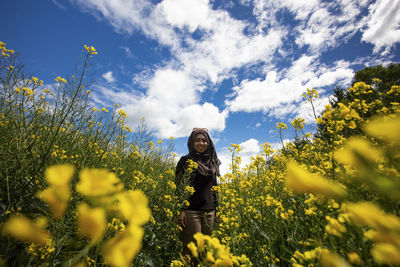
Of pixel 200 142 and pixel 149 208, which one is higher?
pixel 200 142

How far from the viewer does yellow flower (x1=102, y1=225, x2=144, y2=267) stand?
0.26m

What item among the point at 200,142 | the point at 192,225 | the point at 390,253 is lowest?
the point at 390,253

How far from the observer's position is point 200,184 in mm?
3502

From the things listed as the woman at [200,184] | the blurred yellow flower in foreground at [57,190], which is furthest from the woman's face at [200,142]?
the blurred yellow flower in foreground at [57,190]

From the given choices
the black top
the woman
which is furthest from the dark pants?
the black top

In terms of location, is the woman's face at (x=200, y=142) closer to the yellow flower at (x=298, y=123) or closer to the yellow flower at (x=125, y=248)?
the yellow flower at (x=298, y=123)

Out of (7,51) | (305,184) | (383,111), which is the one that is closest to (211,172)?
(383,111)

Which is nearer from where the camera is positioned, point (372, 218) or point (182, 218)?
A: point (372, 218)

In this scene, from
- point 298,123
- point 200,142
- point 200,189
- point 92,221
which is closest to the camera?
point 92,221

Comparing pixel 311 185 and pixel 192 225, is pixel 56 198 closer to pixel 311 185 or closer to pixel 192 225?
pixel 311 185

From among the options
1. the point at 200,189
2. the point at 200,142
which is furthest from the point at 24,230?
the point at 200,142

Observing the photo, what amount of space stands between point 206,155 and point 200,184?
593 millimetres

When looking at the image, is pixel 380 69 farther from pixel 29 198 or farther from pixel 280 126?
pixel 29 198

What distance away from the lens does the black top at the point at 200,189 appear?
10.6ft
